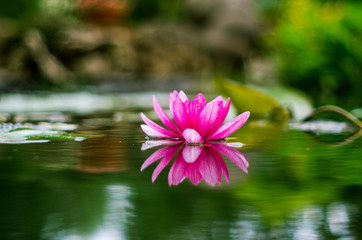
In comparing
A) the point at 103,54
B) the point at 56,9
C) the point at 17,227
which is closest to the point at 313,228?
the point at 17,227

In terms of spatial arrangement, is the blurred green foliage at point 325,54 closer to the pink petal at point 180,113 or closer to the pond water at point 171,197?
the pink petal at point 180,113

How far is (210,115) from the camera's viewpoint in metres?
1.59

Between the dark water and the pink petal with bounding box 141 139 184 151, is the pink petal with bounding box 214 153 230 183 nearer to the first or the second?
the dark water

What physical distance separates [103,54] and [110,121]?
295 inches

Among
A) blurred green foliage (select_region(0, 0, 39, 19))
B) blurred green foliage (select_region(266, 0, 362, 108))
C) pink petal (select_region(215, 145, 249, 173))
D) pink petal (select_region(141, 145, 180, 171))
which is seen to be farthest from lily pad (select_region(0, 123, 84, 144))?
blurred green foliage (select_region(0, 0, 39, 19))

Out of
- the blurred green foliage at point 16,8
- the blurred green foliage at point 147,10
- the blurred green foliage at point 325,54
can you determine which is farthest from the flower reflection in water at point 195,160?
the blurred green foliage at point 147,10

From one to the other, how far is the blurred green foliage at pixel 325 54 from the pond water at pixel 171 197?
2.68 m

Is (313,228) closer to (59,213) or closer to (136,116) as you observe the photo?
(59,213)

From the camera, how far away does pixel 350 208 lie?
3.00ft

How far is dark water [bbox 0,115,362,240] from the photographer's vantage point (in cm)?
77

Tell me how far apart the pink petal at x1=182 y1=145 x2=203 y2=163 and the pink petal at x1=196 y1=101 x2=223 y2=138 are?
7cm

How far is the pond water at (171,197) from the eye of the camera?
2.55 feet

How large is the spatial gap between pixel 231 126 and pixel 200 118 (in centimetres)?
12

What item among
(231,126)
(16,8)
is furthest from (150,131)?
(16,8)
